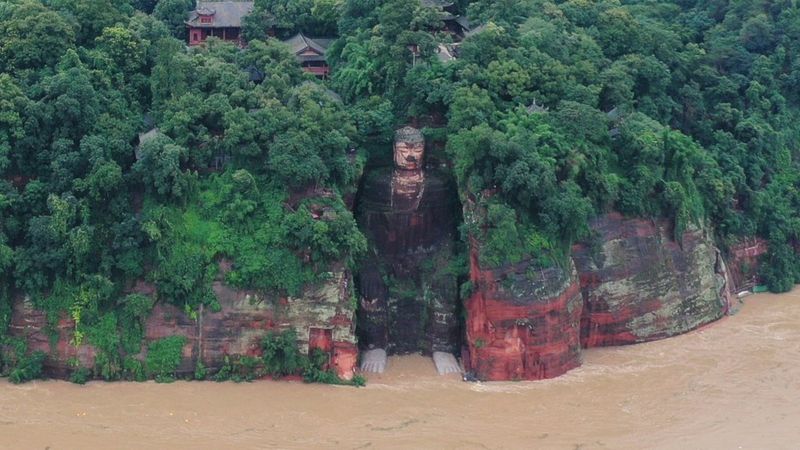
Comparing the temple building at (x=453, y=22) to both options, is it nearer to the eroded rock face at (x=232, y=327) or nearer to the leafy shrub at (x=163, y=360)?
the eroded rock face at (x=232, y=327)

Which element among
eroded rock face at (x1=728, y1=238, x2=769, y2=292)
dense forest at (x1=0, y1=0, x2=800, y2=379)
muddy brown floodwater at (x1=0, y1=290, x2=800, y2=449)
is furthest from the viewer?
eroded rock face at (x1=728, y1=238, x2=769, y2=292)

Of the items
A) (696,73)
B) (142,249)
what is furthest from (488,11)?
Result: (142,249)

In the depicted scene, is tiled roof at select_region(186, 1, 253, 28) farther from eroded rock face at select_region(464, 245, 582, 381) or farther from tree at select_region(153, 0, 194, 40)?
eroded rock face at select_region(464, 245, 582, 381)

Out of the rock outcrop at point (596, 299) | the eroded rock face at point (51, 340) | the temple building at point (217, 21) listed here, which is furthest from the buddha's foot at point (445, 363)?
the temple building at point (217, 21)

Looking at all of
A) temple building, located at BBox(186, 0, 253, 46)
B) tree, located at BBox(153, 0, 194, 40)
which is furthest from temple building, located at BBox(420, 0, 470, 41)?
tree, located at BBox(153, 0, 194, 40)

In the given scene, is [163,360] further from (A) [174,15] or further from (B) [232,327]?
(A) [174,15]

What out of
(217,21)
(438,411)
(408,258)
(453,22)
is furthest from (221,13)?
(438,411)

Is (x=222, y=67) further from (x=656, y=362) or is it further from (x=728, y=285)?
(x=728, y=285)
